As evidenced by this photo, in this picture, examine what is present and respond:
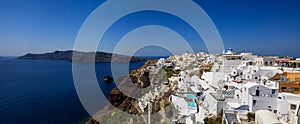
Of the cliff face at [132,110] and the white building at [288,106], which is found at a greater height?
the white building at [288,106]

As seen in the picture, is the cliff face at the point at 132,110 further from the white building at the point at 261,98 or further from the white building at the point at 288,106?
the white building at the point at 288,106

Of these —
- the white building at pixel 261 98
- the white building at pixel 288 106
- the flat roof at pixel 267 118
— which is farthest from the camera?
the white building at pixel 261 98

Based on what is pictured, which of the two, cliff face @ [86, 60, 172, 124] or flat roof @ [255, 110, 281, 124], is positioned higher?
flat roof @ [255, 110, 281, 124]

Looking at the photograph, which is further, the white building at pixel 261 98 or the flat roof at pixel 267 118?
the white building at pixel 261 98

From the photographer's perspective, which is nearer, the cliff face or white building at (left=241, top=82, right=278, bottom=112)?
white building at (left=241, top=82, right=278, bottom=112)

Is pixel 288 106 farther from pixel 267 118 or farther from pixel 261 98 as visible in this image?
pixel 267 118

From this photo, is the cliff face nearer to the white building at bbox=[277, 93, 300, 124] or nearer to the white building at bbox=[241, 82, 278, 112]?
the white building at bbox=[241, 82, 278, 112]

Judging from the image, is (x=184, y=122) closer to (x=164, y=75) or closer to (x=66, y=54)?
(x=164, y=75)

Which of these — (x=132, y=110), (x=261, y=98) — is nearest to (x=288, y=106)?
(x=261, y=98)

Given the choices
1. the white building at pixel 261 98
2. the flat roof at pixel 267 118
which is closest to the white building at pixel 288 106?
the white building at pixel 261 98

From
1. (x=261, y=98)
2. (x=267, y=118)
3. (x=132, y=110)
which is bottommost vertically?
(x=132, y=110)

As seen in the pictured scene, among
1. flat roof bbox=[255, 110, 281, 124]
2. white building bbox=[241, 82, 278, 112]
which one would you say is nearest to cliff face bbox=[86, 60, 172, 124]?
white building bbox=[241, 82, 278, 112]
